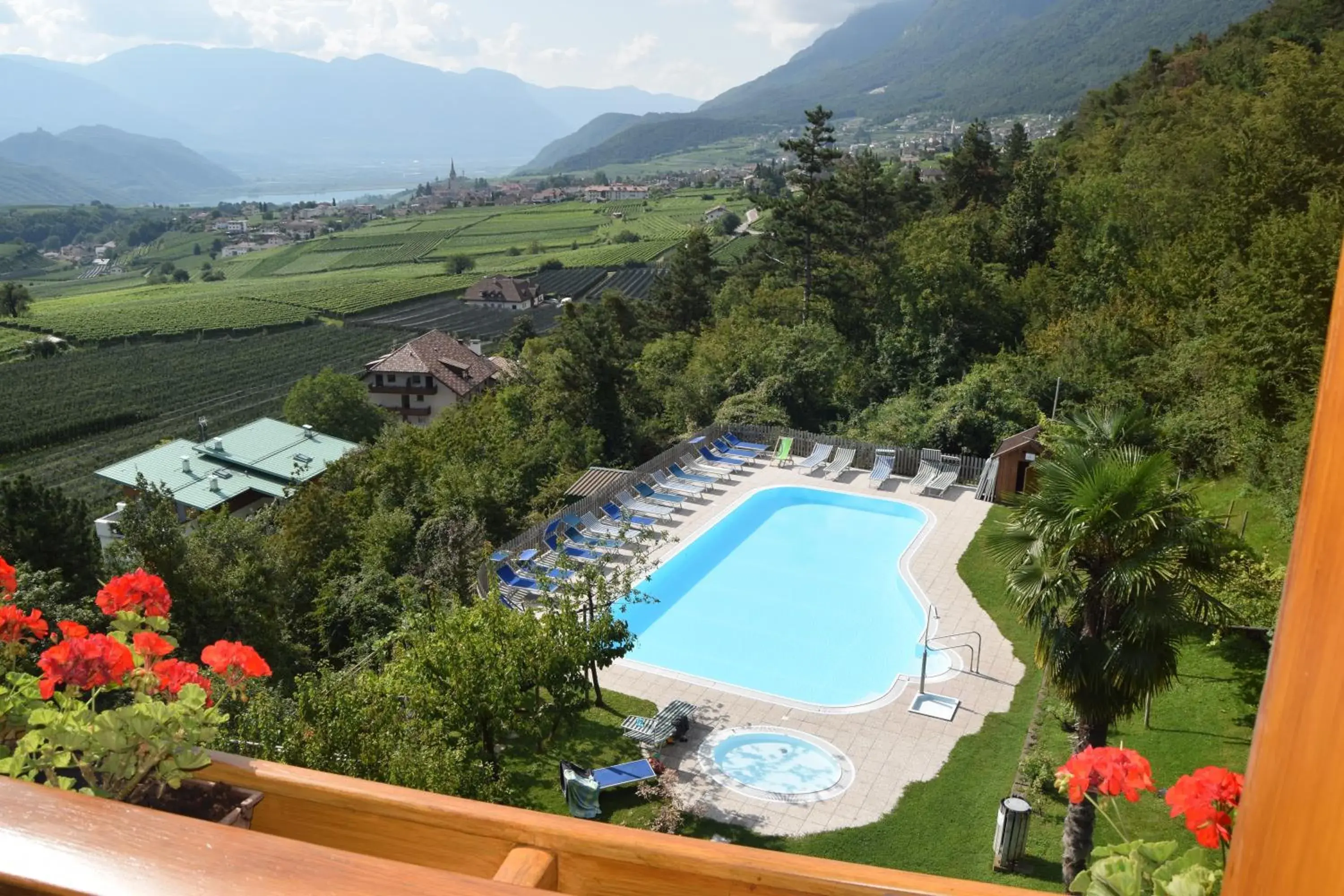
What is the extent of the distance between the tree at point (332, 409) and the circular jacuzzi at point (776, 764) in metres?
24.8

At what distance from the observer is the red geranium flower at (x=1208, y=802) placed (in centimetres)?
188

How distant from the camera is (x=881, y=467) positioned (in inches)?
768

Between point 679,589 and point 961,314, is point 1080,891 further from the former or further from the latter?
point 961,314

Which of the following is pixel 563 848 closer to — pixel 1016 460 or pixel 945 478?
pixel 1016 460

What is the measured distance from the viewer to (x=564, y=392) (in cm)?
2252

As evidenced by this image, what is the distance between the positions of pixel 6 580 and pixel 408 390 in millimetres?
38396

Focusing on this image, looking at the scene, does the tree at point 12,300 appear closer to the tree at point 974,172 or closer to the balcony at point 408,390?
the balcony at point 408,390

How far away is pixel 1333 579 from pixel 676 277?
34.5 metres

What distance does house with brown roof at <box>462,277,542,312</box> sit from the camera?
225ft

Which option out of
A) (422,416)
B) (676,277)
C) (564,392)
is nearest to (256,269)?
(422,416)

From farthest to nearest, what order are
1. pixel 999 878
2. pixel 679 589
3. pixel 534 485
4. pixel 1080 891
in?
pixel 534 485 < pixel 679 589 < pixel 999 878 < pixel 1080 891

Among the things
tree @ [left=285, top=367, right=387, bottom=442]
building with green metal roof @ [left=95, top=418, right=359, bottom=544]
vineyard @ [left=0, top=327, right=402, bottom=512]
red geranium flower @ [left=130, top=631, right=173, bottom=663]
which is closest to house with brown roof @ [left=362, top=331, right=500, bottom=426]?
tree @ [left=285, top=367, right=387, bottom=442]

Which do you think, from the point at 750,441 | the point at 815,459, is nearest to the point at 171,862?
the point at 815,459

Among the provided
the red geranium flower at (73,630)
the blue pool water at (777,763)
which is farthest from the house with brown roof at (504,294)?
the red geranium flower at (73,630)
